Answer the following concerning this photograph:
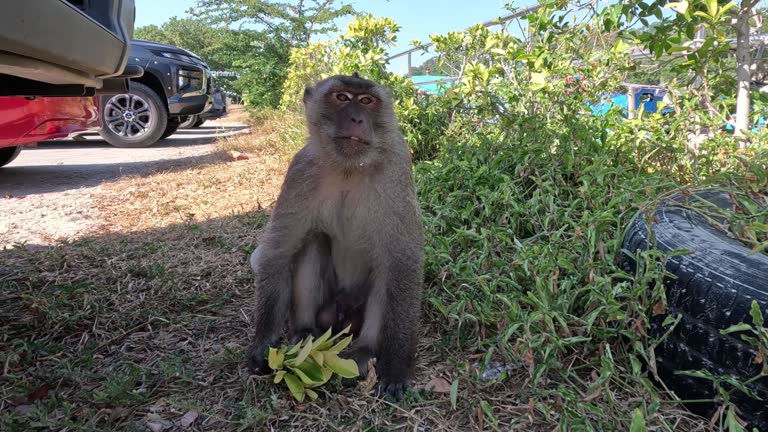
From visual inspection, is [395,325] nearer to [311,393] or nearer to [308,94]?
[311,393]

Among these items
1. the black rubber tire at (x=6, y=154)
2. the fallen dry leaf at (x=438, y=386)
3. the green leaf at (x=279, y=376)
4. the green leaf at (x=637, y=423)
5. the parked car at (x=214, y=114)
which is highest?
the parked car at (x=214, y=114)

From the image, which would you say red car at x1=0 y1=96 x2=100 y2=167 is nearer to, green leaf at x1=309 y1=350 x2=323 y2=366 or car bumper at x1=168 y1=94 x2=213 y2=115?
car bumper at x1=168 y1=94 x2=213 y2=115

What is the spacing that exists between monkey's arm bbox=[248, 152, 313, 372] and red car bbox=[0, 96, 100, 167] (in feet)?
12.3

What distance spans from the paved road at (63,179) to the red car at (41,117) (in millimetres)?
565

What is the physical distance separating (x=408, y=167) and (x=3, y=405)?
6.08 ft

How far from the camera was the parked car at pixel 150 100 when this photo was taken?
8430mm

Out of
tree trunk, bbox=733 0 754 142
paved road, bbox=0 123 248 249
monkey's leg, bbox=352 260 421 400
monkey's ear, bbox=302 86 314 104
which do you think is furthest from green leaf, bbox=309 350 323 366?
tree trunk, bbox=733 0 754 142

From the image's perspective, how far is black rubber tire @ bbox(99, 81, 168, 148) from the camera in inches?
328

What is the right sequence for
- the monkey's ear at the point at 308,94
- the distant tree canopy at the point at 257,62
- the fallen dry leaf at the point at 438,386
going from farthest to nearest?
the distant tree canopy at the point at 257,62 → the monkey's ear at the point at 308,94 → the fallen dry leaf at the point at 438,386

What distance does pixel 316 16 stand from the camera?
52.6 ft

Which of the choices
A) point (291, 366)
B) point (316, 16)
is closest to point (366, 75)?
point (291, 366)

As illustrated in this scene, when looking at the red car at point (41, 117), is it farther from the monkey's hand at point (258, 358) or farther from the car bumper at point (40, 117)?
the monkey's hand at point (258, 358)

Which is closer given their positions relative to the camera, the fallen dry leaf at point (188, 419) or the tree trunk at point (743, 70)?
the fallen dry leaf at point (188, 419)

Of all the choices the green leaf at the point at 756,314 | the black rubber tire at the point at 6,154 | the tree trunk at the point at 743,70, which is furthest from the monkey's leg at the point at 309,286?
the black rubber tire at the point at 6,154
